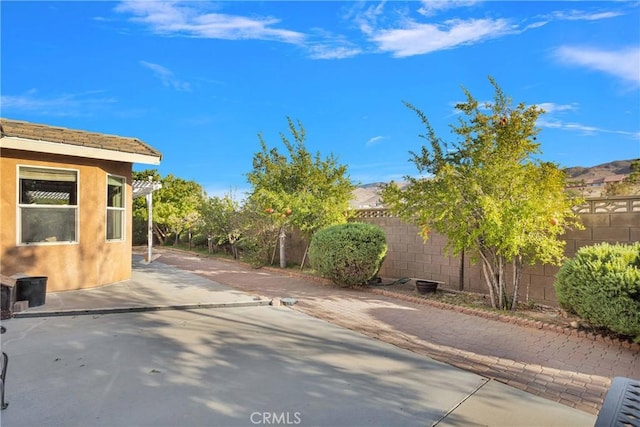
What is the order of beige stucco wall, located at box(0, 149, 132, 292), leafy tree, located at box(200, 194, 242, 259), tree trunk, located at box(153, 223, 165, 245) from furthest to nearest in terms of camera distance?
tree trunk, located at box(153, 223, 165, 245) → leafy tree, located at box(200, 194, 242, 259) → beige stucco wall, located at box(0, 149, 132, 292)

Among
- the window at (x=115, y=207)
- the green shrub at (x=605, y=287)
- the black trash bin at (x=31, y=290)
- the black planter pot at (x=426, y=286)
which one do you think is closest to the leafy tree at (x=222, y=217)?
the window at (x=115, y=207)

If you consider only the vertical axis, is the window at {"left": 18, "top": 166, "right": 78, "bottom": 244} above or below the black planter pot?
above

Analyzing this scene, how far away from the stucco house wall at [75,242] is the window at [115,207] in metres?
0.11

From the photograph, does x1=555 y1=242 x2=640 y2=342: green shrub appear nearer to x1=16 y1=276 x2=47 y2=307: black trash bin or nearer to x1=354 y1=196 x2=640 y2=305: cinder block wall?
x1=354 y1=196 x2=640 y2=305: cinder block wall

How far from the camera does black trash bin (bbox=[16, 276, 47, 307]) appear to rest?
634cm

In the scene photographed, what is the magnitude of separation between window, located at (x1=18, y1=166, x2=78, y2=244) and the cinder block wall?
23.9 feet

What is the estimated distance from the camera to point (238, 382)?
11.4ft

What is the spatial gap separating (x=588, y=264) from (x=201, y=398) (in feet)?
18.1

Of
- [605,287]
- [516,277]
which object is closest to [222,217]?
[516,277]

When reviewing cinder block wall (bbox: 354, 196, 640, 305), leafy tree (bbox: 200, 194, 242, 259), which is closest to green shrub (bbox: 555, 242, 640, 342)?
cinder block wall (bbox: 354, 196, 640, 305)

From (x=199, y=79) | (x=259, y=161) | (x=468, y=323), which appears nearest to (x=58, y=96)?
(x=199, y=79)

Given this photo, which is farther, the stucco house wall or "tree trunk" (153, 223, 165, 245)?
"tree trunk" (153, 223, 165, 245)

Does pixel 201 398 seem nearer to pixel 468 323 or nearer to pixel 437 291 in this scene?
pixel 468 323

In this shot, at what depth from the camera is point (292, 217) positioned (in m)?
12.1
